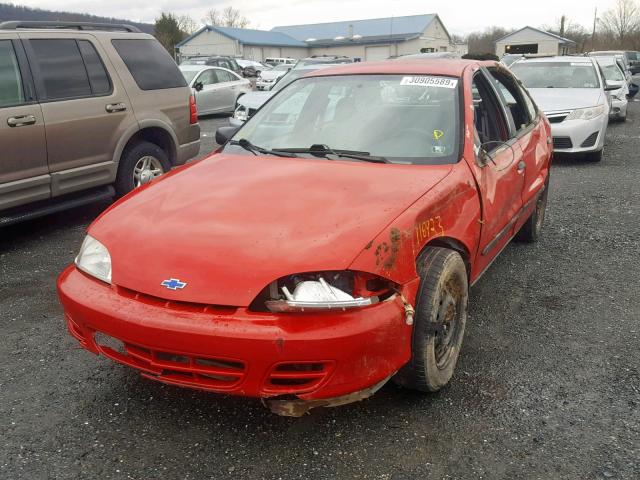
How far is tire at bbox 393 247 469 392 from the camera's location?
98.3 inches

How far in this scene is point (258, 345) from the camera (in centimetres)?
212

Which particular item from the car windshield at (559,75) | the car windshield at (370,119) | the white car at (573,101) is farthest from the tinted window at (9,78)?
the car windshield at (559,75)

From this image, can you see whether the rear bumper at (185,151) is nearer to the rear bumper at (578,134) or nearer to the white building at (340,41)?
the rear bumper at (578,134)

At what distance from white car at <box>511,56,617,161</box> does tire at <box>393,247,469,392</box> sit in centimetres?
673

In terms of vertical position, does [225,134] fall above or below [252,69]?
below

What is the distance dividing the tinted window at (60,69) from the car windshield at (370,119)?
2.37 m

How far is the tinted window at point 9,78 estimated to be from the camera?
15.9ft

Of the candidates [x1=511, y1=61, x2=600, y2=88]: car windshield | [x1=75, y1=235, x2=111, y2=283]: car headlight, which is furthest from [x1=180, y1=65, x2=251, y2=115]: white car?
[x1=75, y1=235, x2=111, y2=283]: car headlight

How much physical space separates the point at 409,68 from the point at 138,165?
342 cm

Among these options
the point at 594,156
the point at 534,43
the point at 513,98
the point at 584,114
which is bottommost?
the point at 594,156

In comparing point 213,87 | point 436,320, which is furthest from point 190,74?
point 436,320

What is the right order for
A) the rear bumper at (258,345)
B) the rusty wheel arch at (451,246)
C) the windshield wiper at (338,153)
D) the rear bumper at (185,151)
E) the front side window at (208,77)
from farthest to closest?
the front side window at (208,77) → the rear bumper at (185,151) → the windshield wiper at (338,153) → the rusty wheel arch at (451,246) → the rear bumper at (258,345)

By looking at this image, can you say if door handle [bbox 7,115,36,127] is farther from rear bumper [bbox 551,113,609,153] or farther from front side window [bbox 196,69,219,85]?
front side window [bbox 196,69,219,85]

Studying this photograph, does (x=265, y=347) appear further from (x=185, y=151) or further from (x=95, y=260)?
(x=185, y=151)
